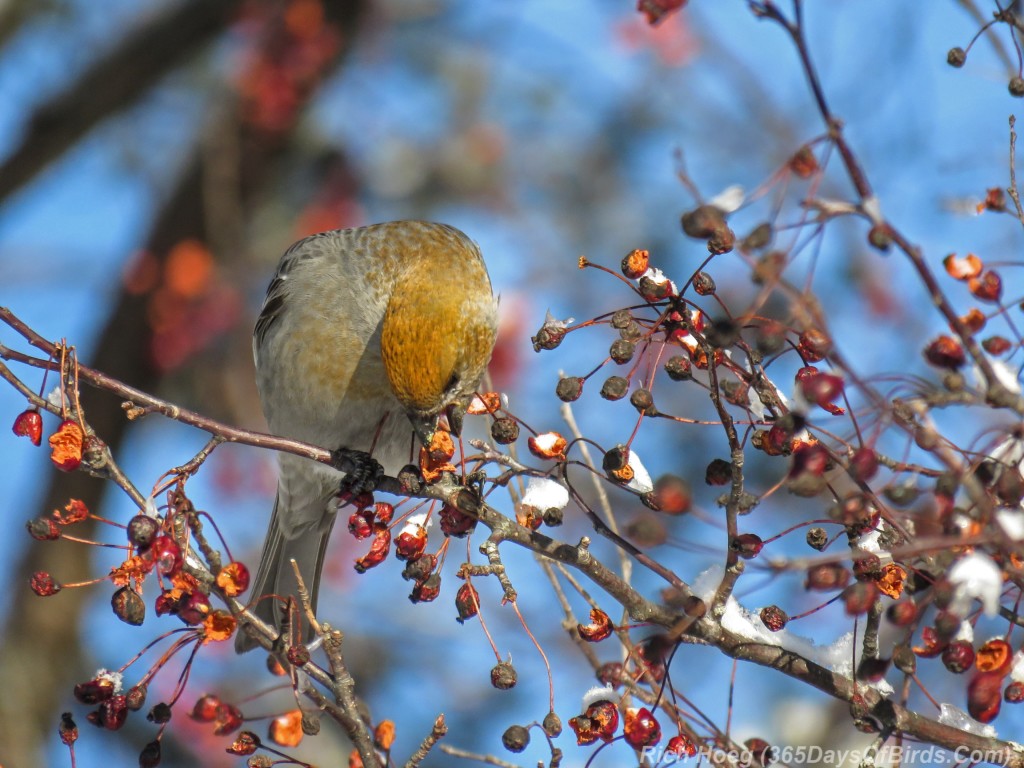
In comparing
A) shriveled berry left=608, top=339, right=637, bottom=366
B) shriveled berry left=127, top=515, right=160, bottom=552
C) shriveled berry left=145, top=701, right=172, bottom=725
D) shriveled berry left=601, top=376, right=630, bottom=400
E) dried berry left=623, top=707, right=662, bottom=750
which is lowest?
dried berry left=623, top=707, right=662, bottom=750

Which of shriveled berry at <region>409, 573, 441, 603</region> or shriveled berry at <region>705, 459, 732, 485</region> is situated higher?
shriveled berry at <region>705, 459, 732, 485</region>

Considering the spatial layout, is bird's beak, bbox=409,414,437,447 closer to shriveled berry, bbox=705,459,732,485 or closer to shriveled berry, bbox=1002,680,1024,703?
shriveled berry, bbox=705,459,732,485

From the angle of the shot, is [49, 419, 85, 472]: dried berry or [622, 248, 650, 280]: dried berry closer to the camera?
[49, 419, 85, 472]: dried berry

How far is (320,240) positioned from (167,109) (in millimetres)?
5881

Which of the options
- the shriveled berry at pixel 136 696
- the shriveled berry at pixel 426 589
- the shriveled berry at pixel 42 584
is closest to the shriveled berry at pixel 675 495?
the shriveled berry at pixel 426 589

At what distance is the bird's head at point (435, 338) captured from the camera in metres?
3.65

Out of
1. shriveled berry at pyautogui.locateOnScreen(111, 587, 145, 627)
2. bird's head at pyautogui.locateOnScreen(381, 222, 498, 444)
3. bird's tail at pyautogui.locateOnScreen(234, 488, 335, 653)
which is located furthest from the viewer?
bird's tail at pyautogui.locateOnScreen(234, 488, 335, 653)

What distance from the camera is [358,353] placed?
4375 millimetres

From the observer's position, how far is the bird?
373 centimetres

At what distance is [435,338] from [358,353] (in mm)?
750

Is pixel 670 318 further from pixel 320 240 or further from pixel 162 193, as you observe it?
pixel 162 193

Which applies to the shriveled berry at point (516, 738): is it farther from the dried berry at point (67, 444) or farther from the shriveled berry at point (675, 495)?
the dried berry at point (67, 444)

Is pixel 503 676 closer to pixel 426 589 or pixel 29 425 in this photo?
pixel 426 589

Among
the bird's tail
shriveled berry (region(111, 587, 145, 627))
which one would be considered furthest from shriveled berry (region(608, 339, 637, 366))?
the bird's tail
